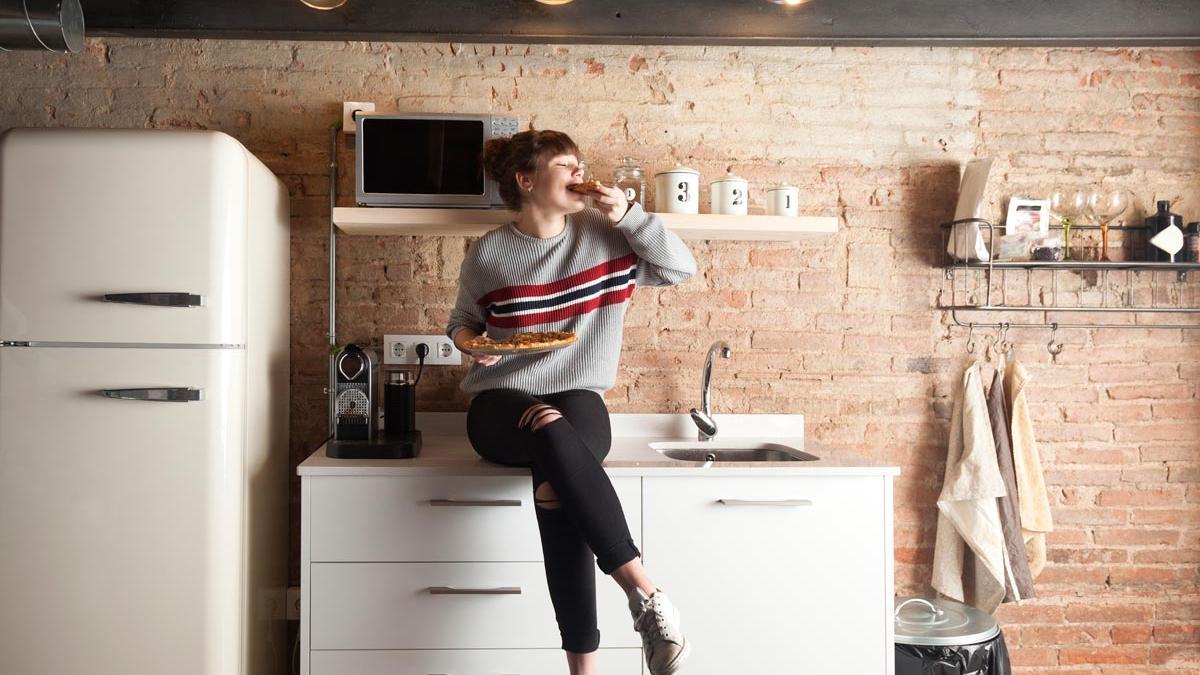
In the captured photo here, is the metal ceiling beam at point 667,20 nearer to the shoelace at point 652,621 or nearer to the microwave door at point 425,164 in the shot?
the microwave door at point 425,164

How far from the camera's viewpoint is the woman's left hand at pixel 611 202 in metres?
1.96

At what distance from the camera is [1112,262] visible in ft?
7.73

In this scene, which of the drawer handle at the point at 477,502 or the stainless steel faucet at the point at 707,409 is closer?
the drawer handle at the point at 477,502

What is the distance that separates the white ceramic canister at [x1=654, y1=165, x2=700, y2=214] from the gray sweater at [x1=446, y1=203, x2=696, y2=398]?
0.20m

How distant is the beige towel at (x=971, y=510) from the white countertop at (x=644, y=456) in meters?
0.45

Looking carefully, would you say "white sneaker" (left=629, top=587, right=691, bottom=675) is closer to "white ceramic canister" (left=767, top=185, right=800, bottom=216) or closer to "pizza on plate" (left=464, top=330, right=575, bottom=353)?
"pizza on plate" (left=464, top=330, right=575, bottom=353)

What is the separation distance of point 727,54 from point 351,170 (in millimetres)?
1231

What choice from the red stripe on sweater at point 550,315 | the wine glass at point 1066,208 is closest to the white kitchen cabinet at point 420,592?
the red stripe on sweater at point 550,315

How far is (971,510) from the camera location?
2.37m

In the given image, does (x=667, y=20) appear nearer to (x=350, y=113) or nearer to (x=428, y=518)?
(x=350, y=113)

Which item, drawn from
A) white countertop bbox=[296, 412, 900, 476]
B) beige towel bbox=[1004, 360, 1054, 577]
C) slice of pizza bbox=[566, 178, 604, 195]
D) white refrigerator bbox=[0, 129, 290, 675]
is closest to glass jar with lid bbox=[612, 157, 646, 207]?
slice of pizza bbox=[566, 178, 604, 195]

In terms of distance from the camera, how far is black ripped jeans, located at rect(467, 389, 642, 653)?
1.66 meters

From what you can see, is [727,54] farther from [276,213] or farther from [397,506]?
[397,506]

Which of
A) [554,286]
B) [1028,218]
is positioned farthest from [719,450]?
[1028,218]
